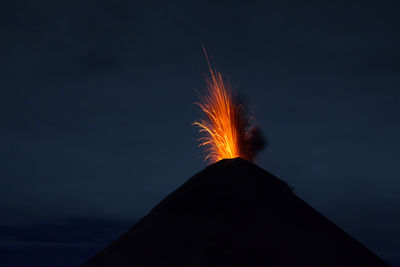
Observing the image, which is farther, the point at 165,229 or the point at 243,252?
the point at 165,229

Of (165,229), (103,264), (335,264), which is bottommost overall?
(335,264)

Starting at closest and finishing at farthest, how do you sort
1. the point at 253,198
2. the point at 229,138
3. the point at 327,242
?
the point at 327,242, the point at 253,198, the point at 229,138

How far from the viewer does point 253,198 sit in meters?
9.23

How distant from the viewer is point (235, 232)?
8.23 m

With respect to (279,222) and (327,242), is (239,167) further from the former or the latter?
(327,242)

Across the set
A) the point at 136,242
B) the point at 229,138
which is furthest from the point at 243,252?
the point at 229,138

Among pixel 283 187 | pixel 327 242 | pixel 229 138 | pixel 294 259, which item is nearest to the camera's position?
pixel 294 259

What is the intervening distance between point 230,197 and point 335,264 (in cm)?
245

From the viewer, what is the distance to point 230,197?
923 centimetres

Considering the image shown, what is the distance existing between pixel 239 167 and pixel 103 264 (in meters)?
3.67

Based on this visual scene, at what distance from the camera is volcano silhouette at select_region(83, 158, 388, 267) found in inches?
309

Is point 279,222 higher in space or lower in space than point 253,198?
lower

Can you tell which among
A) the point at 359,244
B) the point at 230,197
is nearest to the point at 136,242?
the point at 230,197

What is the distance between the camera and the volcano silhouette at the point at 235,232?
786cm
